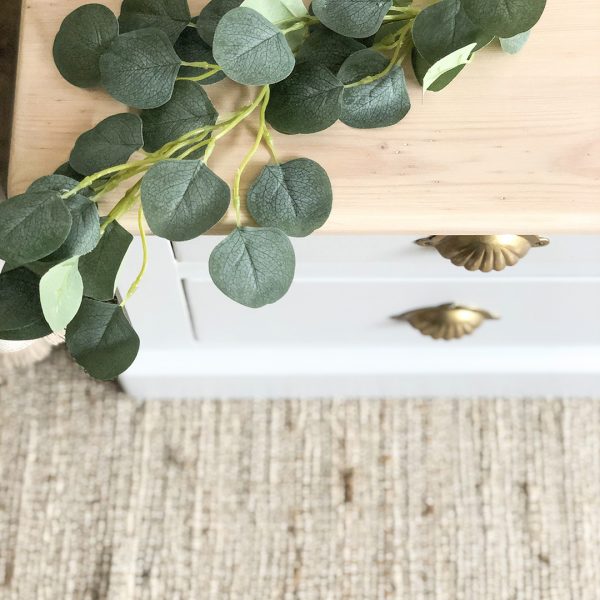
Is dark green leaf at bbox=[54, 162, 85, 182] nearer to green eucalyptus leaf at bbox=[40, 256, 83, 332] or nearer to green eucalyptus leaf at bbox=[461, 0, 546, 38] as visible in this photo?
green eucalyptus leaf at bbox=[40, 256, 83, 332]

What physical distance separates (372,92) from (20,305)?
20 cm

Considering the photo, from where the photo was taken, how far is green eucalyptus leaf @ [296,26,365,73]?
1.55ft

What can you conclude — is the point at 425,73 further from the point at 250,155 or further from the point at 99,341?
the point at 99,341

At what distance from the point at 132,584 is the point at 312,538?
160 millimetres

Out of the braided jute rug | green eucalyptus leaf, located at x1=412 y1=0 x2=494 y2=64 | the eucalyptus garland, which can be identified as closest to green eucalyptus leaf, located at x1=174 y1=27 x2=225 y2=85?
the eucalyptus garland

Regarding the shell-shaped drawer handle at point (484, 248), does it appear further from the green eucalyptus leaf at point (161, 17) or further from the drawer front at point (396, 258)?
the green eucalyptus leaf at point (161, 17)

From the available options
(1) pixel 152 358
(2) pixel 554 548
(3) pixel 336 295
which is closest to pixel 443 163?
(3) pixel 336 295

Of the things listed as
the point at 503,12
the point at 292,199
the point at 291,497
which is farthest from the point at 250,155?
the point at 291,497

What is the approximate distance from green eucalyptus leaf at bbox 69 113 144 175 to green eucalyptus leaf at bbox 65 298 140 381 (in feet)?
0.22

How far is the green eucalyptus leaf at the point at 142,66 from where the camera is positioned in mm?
447

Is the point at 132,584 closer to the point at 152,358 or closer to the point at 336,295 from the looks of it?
the point at 152,358

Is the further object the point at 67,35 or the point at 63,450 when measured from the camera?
the point at 63,450

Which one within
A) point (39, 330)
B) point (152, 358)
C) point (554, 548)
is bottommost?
point (554, 548)

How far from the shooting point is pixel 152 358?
76 cm
